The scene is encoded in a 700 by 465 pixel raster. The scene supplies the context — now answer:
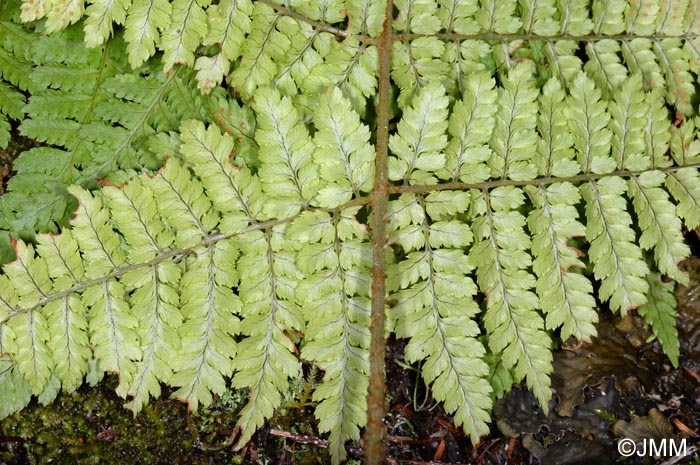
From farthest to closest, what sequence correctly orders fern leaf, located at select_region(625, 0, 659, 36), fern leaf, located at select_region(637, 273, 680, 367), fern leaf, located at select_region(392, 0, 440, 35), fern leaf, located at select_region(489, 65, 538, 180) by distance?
fern leaf, located at select_region(637, 273, 680, 367) → fern leaf, located at select_region(625, 0, 659, 36) → fern leaf, located at select_region(392, 0, 440, 35) → fern leaf, located at select_region(489, 65, 538, 180)

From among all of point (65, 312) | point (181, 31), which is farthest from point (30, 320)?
point (181, 31)

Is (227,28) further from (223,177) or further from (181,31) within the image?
(223,177)

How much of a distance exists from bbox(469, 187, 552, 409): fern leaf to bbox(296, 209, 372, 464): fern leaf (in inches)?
23.2

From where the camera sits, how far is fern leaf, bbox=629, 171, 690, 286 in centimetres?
286

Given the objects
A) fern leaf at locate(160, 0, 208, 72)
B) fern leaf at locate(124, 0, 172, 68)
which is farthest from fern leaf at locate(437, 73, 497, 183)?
fern leaf at locate(124, 0, 172, 68)

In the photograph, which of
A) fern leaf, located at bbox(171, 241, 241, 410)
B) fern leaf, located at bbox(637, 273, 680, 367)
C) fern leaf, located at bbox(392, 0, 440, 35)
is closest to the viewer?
fern leaf, located at bbox(171, 241, 241, 410)

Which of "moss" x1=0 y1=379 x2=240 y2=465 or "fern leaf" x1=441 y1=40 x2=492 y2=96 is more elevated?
"fern leaf" x1=441 y1=40 x2=492 y2=96

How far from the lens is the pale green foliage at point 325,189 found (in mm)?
2643

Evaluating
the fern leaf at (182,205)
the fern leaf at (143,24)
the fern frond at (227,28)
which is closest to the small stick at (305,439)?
the fern leaf at (182,205)

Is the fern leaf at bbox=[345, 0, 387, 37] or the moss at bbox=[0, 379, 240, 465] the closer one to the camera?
the fern leaf at bbox=[345, 0, 387, 37]

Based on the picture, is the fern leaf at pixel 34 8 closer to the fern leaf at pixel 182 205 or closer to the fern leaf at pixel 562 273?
the fern leaf at pixel 182 205

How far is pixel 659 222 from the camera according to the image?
2867 millimetres

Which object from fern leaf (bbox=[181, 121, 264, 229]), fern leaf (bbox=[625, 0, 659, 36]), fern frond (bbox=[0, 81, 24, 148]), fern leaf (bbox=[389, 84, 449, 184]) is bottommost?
fern leaf (bbox=[181, 121, 264, 229])

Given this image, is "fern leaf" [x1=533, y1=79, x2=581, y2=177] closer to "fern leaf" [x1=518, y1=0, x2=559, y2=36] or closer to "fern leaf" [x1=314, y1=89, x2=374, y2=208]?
"fern leaf" [x1=518, y1=0, x2=559, y2=36]
